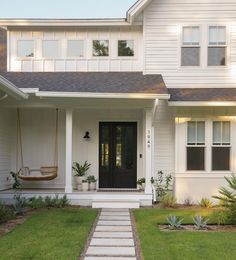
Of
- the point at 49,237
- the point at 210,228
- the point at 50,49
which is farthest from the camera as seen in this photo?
the point at 50,49

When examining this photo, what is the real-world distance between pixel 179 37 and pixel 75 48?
341cm

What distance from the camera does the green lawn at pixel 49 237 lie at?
21.7 ft

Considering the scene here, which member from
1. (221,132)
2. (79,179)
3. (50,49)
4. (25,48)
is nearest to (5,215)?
(79,179)

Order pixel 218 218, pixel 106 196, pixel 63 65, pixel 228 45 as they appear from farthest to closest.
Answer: pixel 63 65, pixel 228 45, pixel 106 196, pixel 218 218

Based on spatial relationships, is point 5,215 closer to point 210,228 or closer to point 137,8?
point 210,228

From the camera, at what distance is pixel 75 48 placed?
1395cm

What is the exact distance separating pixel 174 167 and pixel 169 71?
9.77 ft

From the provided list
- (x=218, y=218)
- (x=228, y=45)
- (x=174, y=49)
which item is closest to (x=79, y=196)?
(x=218, y=218)

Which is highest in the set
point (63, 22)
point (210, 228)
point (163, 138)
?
point (63, 22)

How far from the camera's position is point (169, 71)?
43.2 feet

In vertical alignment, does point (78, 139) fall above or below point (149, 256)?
above

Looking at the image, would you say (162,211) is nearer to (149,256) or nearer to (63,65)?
(149,256)

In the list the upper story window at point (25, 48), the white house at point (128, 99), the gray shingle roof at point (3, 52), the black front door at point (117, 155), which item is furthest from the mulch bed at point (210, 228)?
the gray shingle roof at point (3, 52)

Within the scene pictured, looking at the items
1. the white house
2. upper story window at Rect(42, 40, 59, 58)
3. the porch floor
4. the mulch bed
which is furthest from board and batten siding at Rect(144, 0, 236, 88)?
the mulch bed
